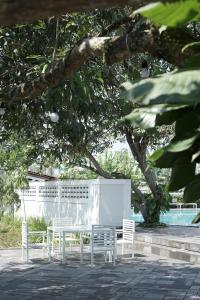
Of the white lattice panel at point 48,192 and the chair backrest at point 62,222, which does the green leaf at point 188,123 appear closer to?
the chair backrest at point 62,222

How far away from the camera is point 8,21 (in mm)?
701

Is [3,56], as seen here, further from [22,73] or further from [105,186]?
[105,186]

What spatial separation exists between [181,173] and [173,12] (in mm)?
372

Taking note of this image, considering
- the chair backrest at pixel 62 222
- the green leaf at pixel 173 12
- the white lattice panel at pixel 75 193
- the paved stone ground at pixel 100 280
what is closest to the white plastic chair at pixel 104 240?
the paved stone ground at pixel 100 280

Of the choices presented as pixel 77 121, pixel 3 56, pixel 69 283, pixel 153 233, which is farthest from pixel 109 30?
pixel 153 233

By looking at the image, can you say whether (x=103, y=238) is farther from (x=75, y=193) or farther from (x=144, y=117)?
(x=144, y=117)

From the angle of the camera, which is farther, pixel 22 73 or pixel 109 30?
pixel 22 73

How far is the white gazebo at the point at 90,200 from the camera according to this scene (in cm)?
1223

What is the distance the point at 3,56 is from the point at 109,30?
Result: 2.70 m

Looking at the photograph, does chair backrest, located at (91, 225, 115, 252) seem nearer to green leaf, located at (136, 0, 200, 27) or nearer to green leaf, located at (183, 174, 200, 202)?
green leaf, located at (183, 174, 200, 202)

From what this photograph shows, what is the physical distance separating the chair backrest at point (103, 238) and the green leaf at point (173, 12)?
778 cm

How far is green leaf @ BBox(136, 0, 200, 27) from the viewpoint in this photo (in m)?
0.72

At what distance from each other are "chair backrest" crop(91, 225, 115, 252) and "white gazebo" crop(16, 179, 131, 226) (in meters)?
3.52

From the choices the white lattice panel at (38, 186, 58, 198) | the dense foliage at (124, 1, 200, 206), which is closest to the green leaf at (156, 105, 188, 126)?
the dense foliage at (124, 1, 200, 206)
